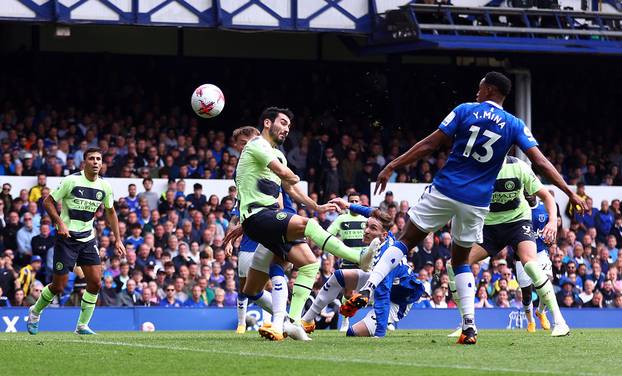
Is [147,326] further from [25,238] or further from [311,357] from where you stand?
[311,357]

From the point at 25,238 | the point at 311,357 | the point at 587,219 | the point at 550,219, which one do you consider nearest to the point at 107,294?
the point at 25,238

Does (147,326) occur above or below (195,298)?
below

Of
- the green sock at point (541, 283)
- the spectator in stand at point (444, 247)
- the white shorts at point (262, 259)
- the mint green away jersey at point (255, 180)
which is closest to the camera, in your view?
the mint green away jersey at point (255, 180)

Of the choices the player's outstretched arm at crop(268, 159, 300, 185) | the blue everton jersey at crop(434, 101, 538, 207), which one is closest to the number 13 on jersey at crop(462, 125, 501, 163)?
the blue everton jersey at crop(434, 101, 538, 207)

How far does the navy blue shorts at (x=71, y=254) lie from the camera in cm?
1584

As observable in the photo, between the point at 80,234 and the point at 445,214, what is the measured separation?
5537mm

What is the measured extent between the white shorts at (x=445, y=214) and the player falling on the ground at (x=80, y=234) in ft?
16.4

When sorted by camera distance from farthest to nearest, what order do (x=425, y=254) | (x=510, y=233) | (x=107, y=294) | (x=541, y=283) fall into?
(x=425, y=254)
(x=107, y=294)
(x=510, y=233)
(x=541, y=283)

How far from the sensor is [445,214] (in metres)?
12.3

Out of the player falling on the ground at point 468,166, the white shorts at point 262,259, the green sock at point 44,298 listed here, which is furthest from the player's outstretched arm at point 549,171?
the green sock at point 44,298

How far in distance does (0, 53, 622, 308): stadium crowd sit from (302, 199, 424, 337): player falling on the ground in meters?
7.03

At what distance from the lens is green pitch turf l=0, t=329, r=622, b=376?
9.74 metres

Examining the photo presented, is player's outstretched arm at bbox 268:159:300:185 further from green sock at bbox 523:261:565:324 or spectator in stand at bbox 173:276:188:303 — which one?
spectator in stand at bbox 173:276:188:303

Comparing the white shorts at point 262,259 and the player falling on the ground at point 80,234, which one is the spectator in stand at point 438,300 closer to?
the player falling on the ground at point 80,234
